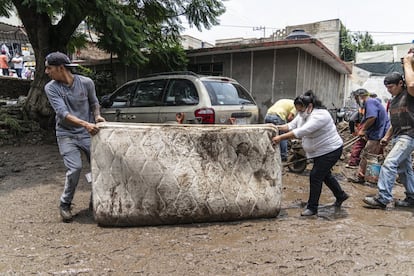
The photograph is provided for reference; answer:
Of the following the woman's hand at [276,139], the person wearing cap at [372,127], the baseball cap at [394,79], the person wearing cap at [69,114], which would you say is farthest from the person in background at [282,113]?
the person wearing cap at [69,114]

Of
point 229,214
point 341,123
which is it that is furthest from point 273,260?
point 341,123

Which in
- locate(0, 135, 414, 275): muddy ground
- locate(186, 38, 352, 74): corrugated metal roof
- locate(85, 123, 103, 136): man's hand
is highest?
locate(186, 38, 352, 74): corrugated metal roof

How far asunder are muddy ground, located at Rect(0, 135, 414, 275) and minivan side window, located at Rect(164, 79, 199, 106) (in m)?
2.39

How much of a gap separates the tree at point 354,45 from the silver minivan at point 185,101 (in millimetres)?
30882

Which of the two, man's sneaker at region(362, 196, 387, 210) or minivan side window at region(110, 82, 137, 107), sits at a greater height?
minivan side window at region(110, 82, 137, 107)

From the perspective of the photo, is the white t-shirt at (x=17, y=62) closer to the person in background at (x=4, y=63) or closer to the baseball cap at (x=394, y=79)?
the person in background at (x=4, y=63)

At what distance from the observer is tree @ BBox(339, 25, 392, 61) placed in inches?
1399

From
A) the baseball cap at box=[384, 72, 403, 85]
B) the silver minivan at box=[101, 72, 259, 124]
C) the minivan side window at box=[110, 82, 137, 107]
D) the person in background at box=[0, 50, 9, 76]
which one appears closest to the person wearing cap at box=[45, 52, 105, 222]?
the silver minivan at box=[101, 72, 259, 124]

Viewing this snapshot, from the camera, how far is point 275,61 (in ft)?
29.0

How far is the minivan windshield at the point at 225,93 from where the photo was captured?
18.5ft

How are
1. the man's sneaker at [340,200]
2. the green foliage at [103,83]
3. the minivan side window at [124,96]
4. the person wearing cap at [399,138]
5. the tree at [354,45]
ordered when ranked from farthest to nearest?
1. the tree at [354,45]
2. the green foliage at [103,83]
3. the minivan side window at [124,96]
4. the man's sneaker at [340,200]
5. the person wearing cap at [399,138]

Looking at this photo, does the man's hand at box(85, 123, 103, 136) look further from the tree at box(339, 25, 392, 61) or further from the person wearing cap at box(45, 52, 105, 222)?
the tree at box(339, 25, 392, 61)

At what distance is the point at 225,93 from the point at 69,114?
310cm

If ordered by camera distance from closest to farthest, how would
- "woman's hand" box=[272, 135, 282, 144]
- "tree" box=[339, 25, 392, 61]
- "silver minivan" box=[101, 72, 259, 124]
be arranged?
1. "woman's hand" box=[272, 135, 282, 144]
2. "silver minivan" box=[101, 72, 259, 124]
3. "tree" box=[339, 25, 392, 61]
